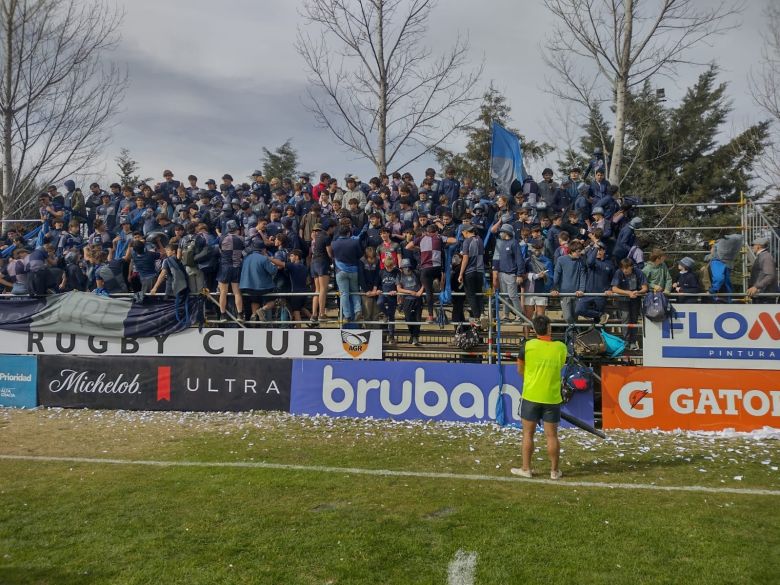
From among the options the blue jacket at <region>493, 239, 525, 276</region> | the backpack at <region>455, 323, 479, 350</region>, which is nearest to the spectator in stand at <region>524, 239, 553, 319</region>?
the blue jacket at <region>493, 239, 525, 276</region>

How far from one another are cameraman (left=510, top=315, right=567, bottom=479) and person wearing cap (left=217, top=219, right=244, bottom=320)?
21.4ft

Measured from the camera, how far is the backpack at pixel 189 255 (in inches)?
461

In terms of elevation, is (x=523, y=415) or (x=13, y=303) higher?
(x=13, y=303)

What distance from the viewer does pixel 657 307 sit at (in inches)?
380

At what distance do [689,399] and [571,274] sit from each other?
276 centimetres

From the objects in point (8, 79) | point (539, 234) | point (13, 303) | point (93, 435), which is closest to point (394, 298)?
point (539, 234)

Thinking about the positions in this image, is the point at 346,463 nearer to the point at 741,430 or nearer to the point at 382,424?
the point at 382,424

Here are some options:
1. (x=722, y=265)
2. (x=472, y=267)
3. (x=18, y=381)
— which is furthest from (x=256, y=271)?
(x=722, y=265)

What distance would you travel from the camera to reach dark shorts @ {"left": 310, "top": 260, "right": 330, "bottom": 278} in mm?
11578

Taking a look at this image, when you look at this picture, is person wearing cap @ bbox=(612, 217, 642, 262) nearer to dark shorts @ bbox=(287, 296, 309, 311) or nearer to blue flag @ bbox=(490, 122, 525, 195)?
blue flag @ bbox=(490, 122, 525, 195)

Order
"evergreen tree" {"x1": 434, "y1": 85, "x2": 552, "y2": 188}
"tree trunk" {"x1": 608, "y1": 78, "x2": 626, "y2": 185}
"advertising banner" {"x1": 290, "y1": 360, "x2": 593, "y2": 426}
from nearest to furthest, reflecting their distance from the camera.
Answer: "advertising banner" {"x1": 290, "y1": 360, "x2": 593, "y2": 426} → "tree trunk" {"x1": 608, "y1": 78, "x2": 626, "y2": 185} → "evergreen tree" {"x1": 434, "y1": 85, "x2": 552, "y2": 188}

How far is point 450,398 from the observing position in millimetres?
10398

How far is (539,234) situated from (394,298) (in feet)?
9.96

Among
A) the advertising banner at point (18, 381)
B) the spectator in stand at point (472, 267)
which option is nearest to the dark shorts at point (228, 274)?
the advertising banner at point (18, 381)
